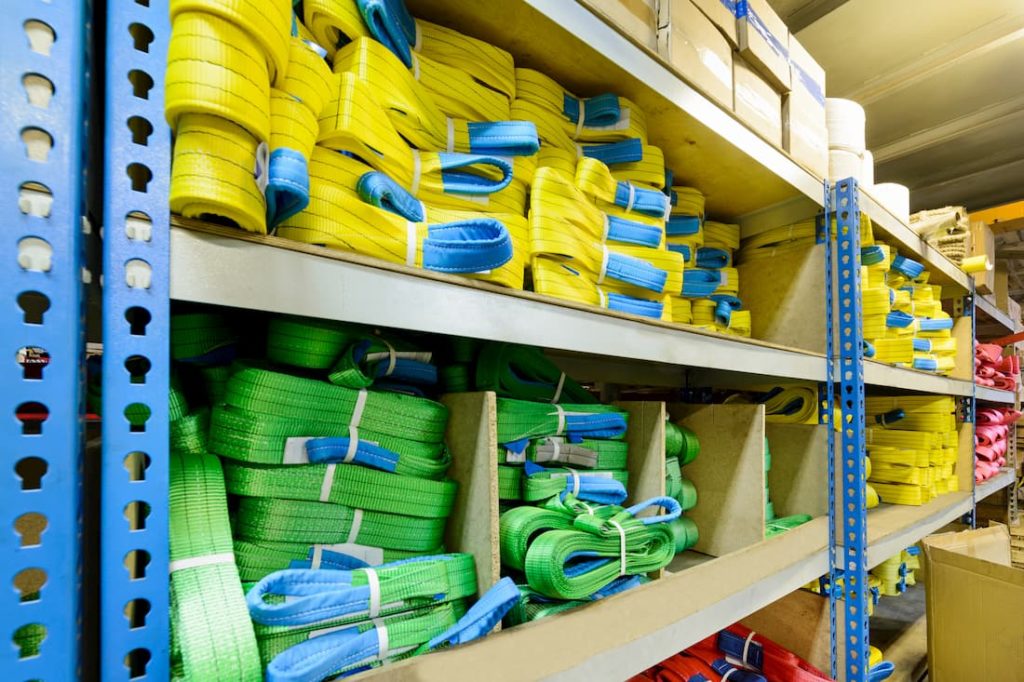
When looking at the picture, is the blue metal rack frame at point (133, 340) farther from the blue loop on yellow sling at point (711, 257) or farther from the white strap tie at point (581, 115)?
the blue loop on yellow sling at point (711, 257)

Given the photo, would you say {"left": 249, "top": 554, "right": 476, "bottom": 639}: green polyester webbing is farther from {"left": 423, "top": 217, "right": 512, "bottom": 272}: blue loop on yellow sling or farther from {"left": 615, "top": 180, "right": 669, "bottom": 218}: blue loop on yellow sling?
{"left": 615, "top": 180, "right": 669, "bottom": 218}: blue loop on yellow sling

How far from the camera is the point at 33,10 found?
13.3 inches

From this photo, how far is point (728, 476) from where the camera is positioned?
1124 mm

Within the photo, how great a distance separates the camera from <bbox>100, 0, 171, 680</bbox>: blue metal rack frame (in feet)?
1.20

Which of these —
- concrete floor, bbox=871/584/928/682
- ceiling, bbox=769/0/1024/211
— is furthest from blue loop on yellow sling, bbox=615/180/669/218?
concrete floor, bbox=871/584/928/682

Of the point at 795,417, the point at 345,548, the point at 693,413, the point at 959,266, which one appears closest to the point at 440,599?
the point at 345,548

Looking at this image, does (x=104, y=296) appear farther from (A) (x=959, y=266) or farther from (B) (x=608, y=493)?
(A) (x=959, y=266)

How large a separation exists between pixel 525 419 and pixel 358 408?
30 cm

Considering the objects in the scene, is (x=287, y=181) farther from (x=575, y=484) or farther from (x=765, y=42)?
(x=765, y=42)

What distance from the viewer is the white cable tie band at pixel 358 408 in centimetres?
60

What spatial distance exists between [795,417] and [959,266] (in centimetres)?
143

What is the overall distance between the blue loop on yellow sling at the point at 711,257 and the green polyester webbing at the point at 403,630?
104 cm

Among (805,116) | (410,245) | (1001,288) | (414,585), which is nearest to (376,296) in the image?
(410,245)

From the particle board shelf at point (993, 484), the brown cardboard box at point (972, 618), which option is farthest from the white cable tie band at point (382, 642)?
the particle board shelf at point (993, 484)
